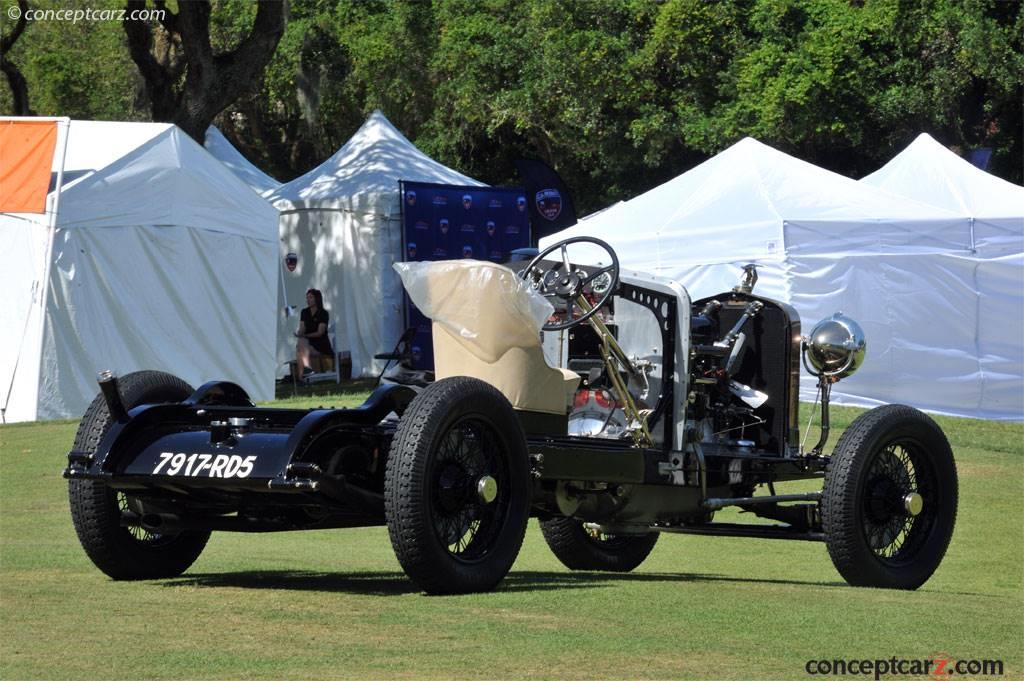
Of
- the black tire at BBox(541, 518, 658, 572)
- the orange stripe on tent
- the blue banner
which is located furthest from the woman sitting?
the black tire at BBox(541, 518, 658, 572)

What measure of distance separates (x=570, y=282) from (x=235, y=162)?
23.7 m

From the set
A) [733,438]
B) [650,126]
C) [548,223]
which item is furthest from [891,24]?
[733,438]

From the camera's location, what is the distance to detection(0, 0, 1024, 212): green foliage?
36969 mm

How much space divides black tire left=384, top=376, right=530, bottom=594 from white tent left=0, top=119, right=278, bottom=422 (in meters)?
13.9

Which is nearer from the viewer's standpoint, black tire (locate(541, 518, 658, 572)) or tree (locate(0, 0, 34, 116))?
black tire (locate(541, 518, 658, 572))

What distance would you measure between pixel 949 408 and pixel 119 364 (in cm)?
1133

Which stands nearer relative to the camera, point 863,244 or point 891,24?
point 863,244

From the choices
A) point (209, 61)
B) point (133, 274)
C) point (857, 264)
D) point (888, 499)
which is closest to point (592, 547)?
point (888, 499)

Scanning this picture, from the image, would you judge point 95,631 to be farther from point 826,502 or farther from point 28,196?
point 28,196

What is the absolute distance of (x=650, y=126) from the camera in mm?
38938

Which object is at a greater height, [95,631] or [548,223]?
[548,223]

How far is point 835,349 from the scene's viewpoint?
29.0ft

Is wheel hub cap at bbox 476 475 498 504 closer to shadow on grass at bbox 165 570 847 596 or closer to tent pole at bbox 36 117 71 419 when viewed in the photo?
shadow on grass at bbox 165 570 847 596

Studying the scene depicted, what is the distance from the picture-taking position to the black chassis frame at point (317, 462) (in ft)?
22.3
